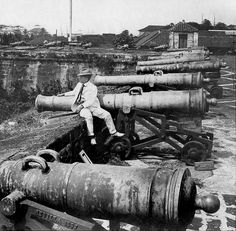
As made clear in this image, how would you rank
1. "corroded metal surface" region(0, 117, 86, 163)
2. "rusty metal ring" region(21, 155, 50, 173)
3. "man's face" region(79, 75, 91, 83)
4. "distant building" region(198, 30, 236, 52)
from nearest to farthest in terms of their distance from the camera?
"rusty metal ring" region(21, 155, 50, 173), "corroded metal surface" region(0, 117, 86, 163), "man's face" region(79, 75, 91, 83), "distant building" region(198, 30, 236, 52)

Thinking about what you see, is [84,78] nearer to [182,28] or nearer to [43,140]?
[43,140]

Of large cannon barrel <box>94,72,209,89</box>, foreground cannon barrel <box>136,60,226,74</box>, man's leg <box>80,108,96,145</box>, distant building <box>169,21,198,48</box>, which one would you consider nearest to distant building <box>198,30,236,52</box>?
distant building <box>169,21,198,48</box>

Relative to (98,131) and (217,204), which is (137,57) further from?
(217,204)

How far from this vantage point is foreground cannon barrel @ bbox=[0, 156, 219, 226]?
2.51 metres

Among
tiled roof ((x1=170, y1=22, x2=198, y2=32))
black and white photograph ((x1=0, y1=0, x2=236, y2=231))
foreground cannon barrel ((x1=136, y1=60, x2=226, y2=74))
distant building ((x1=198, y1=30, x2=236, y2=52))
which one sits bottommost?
black and white photograph ((x1=0, y1=0, x2=236, y2=231))

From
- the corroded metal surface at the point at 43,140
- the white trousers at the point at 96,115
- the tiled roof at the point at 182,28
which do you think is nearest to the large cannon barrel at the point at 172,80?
the white trousers at the point at 96,115

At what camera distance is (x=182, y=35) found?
34.2m

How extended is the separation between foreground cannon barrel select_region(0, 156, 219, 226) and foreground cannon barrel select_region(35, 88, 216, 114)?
3.70 m

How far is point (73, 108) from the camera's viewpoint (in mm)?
6414

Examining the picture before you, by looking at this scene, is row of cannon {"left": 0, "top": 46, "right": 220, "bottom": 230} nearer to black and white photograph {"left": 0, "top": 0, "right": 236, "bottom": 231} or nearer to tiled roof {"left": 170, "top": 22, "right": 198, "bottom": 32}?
black and white photograph {"left": 0, "top": 0, "right": 236, "bottom": 231}

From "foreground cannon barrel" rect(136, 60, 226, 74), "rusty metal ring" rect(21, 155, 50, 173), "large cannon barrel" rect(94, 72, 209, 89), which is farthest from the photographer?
"foreground cannon barrel" rect(136, 60, 226, 74)

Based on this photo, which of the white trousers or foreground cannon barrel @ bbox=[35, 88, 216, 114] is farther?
foreground cannon barrel @ bbox=[35, 88, 216, 114]

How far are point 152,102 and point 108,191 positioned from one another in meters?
4.05

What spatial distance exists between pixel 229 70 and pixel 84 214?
21.3m
